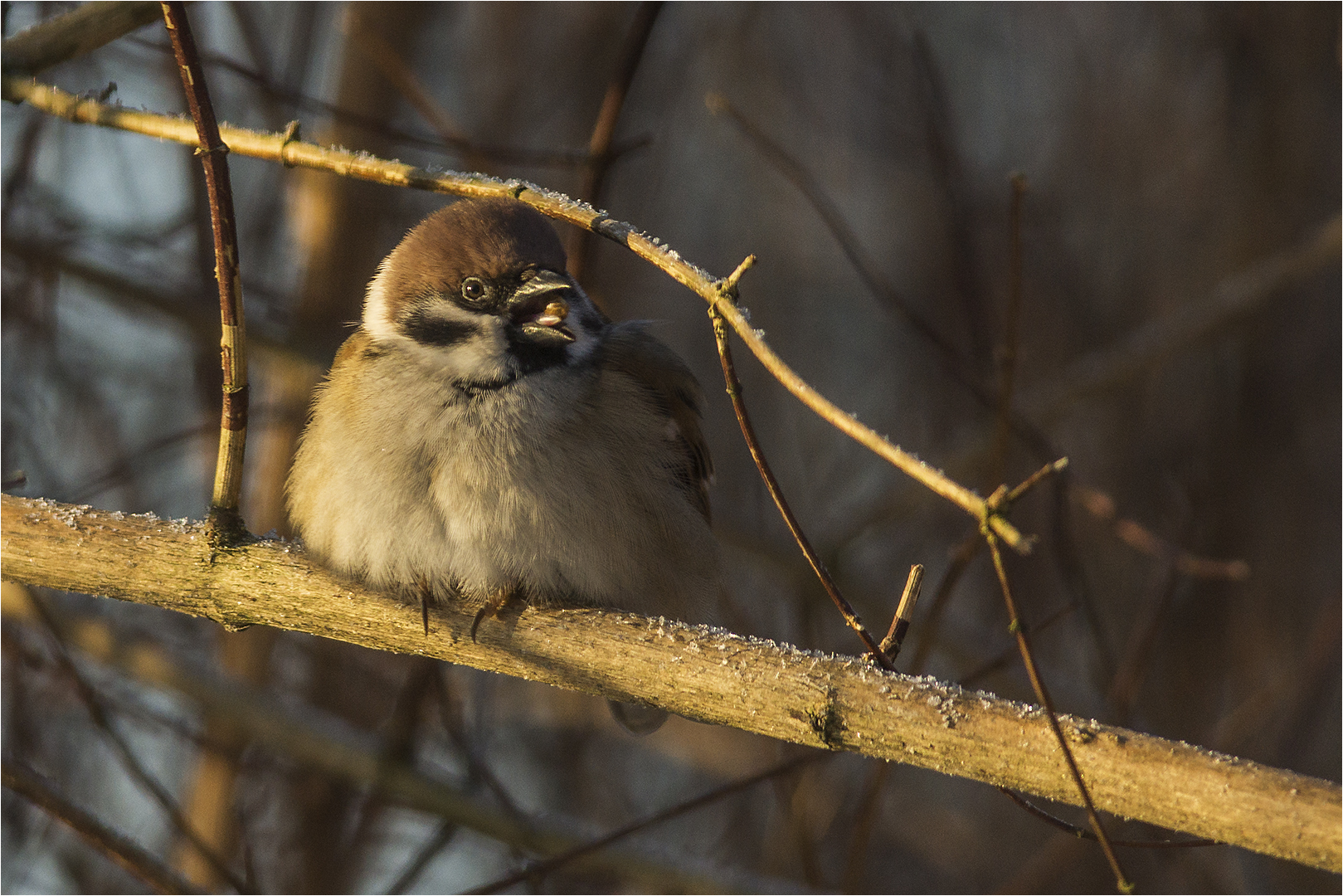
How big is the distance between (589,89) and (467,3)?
3.21 ft

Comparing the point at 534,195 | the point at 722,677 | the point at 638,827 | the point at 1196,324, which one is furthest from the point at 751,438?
the point at 1196,324

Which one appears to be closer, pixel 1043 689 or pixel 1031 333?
pixel 1043 689

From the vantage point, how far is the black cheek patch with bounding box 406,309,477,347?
3096 millimetres

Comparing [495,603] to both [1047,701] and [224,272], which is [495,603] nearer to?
[224,272]

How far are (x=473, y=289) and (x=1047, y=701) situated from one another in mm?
1951

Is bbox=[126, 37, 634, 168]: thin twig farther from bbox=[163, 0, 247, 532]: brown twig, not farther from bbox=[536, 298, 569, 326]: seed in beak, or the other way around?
bbox=[163, 0, 247, 532]: brown twig

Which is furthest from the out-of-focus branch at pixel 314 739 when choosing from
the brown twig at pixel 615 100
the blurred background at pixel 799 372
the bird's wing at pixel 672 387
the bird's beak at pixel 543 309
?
the brown twig at pixel 615 100

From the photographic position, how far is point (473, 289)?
3.10m

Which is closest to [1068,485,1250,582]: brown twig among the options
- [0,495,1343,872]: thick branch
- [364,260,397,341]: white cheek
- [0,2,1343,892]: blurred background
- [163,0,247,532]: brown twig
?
[0,2,1343,892]: blurred background

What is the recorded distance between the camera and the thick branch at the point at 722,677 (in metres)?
1.92

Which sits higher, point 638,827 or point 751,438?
point 751,438

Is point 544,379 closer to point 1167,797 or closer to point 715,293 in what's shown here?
point 715,293

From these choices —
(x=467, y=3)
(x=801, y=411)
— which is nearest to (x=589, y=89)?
(x=467, y=3)

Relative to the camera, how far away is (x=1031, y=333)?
686cm
